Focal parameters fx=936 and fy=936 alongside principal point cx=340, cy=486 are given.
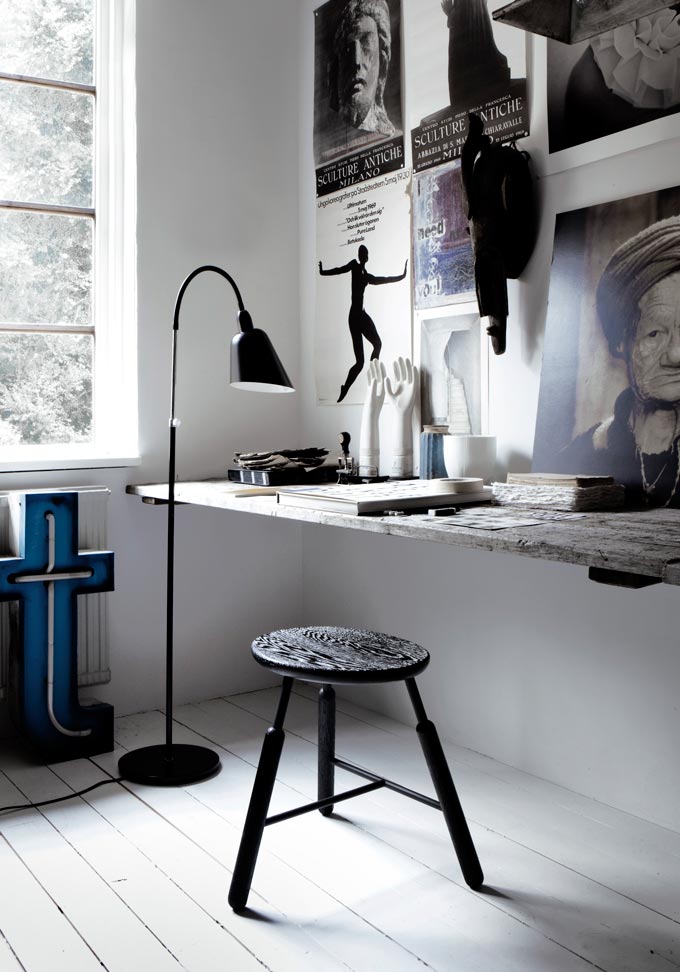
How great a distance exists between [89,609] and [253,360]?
1138 millimetres

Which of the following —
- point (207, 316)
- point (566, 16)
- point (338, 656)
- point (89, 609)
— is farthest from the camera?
point (207, 316)

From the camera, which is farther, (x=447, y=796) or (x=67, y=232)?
(x=67, y=232)

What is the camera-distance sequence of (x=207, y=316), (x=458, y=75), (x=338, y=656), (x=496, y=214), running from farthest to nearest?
(x=207, y=316) → (x=458, y=75) → (x=496, y=214) → (x=338, y=656)

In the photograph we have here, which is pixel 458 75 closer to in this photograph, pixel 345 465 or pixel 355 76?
pixel 355 76

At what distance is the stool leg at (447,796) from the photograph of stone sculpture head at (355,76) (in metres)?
2.08

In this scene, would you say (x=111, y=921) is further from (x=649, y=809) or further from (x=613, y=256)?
(x=613, y=256)

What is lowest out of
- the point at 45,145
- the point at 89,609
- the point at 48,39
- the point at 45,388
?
the point at 89,609

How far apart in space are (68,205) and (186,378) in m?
0.75

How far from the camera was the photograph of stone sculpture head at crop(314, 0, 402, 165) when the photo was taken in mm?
3258

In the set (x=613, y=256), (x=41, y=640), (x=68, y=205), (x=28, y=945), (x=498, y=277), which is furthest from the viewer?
(x=68, y=205)

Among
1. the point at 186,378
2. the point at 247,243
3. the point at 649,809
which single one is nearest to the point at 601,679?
the point at 649,809

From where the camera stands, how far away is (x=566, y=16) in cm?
176

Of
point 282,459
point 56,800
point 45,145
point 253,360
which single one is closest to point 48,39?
point 45,145

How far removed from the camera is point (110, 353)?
351cm
